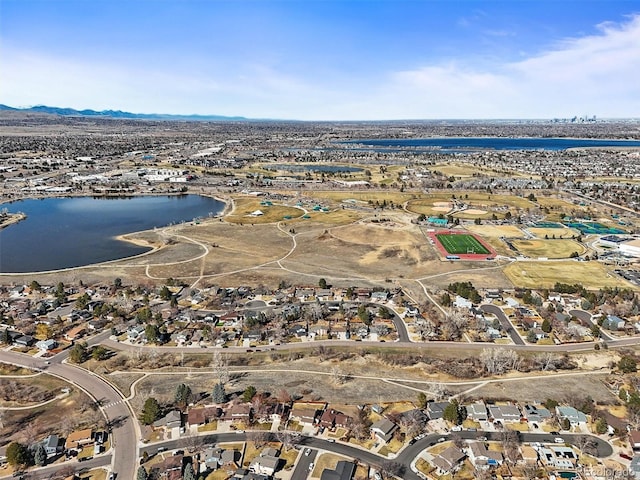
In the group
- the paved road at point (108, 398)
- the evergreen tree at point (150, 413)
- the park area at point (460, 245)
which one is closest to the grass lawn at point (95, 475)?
the paved road at point (108, 398)

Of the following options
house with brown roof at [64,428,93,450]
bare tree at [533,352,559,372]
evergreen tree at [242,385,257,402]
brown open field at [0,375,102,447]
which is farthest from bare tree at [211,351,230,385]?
bare tree at [533,352,559,372]

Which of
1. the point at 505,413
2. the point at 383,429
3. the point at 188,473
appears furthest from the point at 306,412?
the point at 505,413

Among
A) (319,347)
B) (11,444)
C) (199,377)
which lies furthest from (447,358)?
(11,444)

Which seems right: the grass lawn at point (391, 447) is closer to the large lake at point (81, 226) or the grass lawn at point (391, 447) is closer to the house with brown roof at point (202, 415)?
the house with brown roof at point (202, 415)

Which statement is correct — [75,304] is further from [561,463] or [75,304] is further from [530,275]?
[530,275]

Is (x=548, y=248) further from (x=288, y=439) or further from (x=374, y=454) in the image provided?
(x=288, y=439)

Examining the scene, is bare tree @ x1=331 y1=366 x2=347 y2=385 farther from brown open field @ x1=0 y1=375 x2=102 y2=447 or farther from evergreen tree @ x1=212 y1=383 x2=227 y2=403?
brown open field @ x1=0 y1=375 x2=102 y2=447
